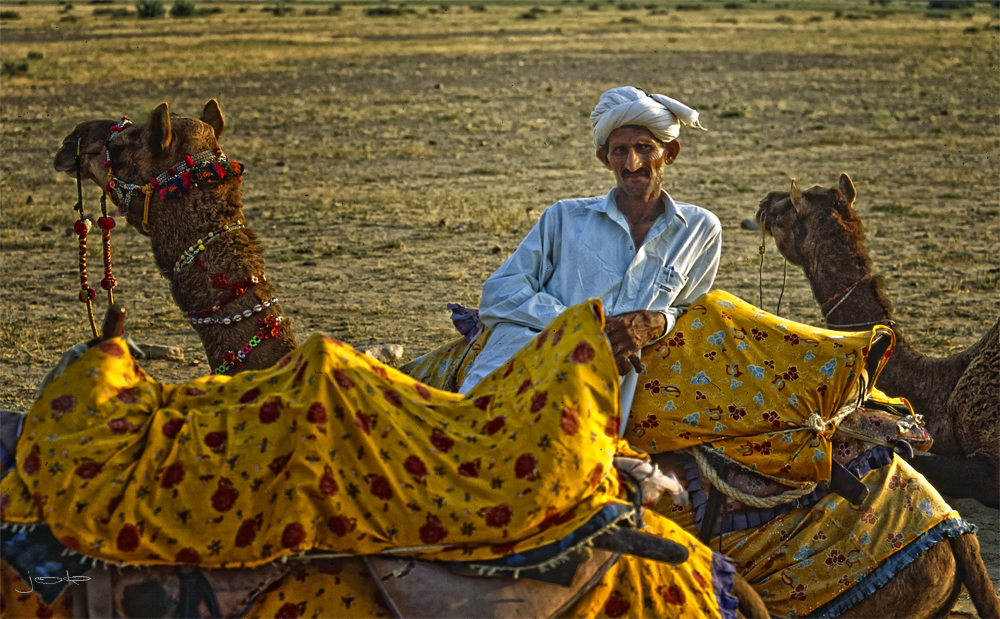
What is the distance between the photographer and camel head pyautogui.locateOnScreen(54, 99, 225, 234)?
14.3 feet

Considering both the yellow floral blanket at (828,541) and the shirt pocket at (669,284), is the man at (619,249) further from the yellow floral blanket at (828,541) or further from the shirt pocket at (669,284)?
the yellow floral blanket at (828,541)

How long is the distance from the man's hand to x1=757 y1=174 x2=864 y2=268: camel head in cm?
284

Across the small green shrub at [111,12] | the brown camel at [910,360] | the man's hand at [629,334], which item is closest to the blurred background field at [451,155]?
the brown camel at [910,360]

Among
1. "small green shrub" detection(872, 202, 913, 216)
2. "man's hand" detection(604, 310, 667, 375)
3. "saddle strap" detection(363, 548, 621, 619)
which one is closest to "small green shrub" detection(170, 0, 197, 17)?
"small green shrub" detection(872, 202, 913, 216)

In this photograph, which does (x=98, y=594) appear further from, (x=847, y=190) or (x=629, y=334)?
(x=847, y=190)

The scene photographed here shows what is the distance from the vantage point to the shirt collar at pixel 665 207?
4363 millimetres

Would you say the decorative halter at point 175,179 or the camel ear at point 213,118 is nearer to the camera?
the decorative halter at point 175,179

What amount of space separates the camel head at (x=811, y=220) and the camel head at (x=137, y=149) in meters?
3.70

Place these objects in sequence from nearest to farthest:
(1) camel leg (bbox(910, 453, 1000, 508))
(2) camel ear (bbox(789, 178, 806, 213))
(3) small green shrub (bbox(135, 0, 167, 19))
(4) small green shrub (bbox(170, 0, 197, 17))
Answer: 1. (1) camel leg (bbox(910, 453, 1000, 508))
2. (2) camel ear (bbox(789, 178, 806, 213))
3. (3) small green shrub (bbox(135, 0, 167, 19))
4. (4) small green shrub (bbox(170, 0, 197, 17))

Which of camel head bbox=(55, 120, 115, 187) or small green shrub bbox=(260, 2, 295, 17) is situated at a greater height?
camel head bbox=(55, 120, 115, 187)

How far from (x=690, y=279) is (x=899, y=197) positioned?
11.0 meters

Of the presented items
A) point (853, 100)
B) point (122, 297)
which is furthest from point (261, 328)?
point (853, 100)

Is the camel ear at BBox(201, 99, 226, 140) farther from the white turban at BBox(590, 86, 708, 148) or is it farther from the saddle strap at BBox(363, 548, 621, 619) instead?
the saddle strap at BBox(363, 548, 621, 619)

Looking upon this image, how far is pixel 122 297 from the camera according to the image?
9.74 m
